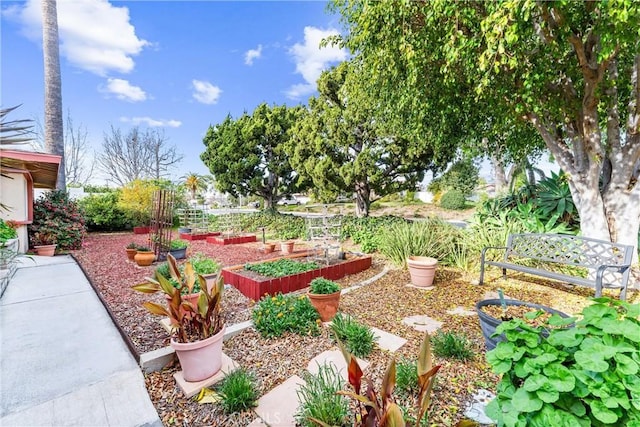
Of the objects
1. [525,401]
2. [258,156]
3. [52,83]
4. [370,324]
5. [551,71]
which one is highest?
[52,83]

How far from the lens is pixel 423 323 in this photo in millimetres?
3150

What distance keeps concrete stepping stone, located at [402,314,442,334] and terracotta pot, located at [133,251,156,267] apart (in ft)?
17.4

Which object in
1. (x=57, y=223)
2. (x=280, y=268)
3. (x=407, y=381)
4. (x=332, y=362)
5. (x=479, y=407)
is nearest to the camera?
(x=479, y=407)

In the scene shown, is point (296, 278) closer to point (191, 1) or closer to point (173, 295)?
point (173, 295)

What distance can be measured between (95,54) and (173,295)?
440 inches

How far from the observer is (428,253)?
5215mm

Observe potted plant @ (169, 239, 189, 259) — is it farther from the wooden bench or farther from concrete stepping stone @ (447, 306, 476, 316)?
the wooden bench

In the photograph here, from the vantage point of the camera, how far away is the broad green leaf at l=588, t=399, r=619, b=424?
0.95 m

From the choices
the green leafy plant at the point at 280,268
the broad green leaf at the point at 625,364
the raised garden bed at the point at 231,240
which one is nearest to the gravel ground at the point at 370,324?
the green leafy plant at the point at 280,268

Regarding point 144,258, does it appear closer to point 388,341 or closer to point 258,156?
point 388,341

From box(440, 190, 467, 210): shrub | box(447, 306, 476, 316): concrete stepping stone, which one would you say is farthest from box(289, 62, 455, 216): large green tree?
box(440, 190, 467, 210): shrub

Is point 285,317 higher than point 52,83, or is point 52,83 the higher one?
point 52,83

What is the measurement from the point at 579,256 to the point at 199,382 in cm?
500

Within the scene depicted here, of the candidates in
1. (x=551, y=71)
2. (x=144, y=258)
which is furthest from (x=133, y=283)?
(x=551, y=71)
